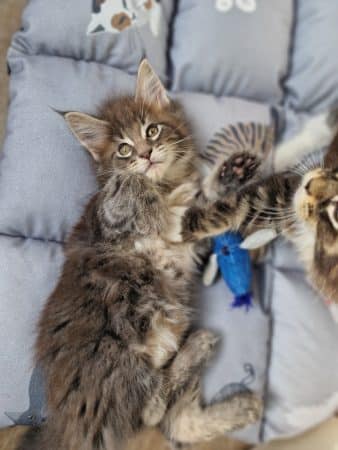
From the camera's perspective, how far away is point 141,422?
122 centimetres

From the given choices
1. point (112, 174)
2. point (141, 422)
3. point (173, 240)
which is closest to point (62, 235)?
point (112, 174)

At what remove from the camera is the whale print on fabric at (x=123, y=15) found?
4.84 feet

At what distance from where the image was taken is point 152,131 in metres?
1.37

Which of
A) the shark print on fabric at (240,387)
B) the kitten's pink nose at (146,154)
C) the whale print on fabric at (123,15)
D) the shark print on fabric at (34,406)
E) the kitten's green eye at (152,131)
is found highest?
the whale print on fabric at (123,15)

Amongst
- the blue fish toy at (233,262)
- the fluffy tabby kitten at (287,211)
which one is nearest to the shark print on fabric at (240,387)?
the blue fish toy at (233,262)

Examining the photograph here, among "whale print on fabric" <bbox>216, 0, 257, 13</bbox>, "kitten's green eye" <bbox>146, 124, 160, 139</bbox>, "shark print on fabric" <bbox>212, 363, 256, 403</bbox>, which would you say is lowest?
"shark print on fabric" <bbox>212, 363, 256, 403</bbox>

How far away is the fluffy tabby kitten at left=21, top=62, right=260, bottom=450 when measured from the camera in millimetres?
1147

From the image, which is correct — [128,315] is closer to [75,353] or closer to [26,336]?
[75,353]

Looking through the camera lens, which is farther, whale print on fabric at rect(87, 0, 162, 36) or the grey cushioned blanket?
whale print on fabric at rect(87, 0, 162, 36)

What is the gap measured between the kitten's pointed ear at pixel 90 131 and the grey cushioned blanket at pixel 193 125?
65mm

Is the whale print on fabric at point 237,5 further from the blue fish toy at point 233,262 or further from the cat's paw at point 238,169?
the blue fish toy at point 233,262

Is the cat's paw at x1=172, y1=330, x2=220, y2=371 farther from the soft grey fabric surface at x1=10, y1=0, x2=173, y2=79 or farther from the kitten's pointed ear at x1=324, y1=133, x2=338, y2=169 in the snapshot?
the soft grey fabric surface at x1=10, y1=0, x2=173, y2=79

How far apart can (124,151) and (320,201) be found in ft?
2.03

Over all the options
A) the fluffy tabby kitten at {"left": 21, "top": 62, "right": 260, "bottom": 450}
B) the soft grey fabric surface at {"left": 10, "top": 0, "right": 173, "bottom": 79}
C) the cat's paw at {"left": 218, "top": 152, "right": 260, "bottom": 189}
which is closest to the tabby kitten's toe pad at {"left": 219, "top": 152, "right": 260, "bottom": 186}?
the cat's paw at {"left": 218, "top": 152, "right": 260, "bottom": 189}
